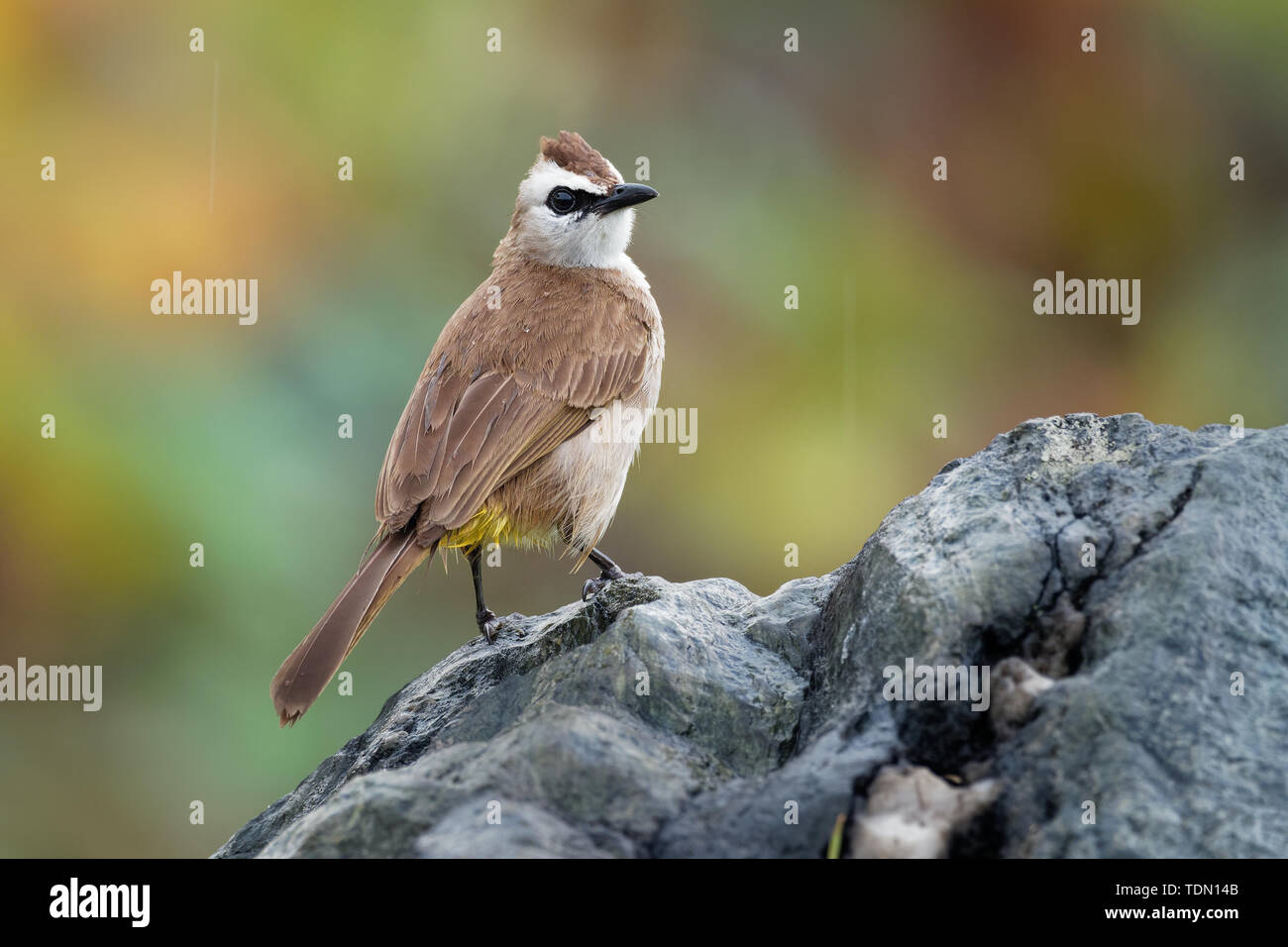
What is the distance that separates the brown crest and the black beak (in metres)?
0.08

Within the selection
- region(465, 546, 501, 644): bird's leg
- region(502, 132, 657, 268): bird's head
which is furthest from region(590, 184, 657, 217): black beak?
region(465, 546, 501, 644): bird's leg

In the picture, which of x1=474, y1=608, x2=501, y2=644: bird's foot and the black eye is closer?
x1=474, y1=608, x2=501, y2=644: bird's foot

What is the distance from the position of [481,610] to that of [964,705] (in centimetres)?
224

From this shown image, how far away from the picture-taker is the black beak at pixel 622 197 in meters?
5.07

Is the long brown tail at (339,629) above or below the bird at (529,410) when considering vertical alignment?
below

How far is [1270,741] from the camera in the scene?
232cm

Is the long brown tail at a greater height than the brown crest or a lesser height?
lesser

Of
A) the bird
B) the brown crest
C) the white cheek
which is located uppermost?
the brown crest

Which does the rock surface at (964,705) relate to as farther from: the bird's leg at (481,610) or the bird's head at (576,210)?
the bird's head at (576,210)

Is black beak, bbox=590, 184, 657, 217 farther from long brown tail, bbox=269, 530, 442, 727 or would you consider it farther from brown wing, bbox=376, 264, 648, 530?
long brown tail, bbox=269, 530, 442, 727

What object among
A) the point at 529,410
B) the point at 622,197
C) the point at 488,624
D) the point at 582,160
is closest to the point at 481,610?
the point at 488,624

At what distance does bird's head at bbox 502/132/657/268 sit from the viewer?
5195 mm

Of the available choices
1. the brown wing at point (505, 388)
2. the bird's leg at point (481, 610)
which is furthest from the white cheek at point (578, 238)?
the bird's leg at point (481, 610)

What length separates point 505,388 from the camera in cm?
448
